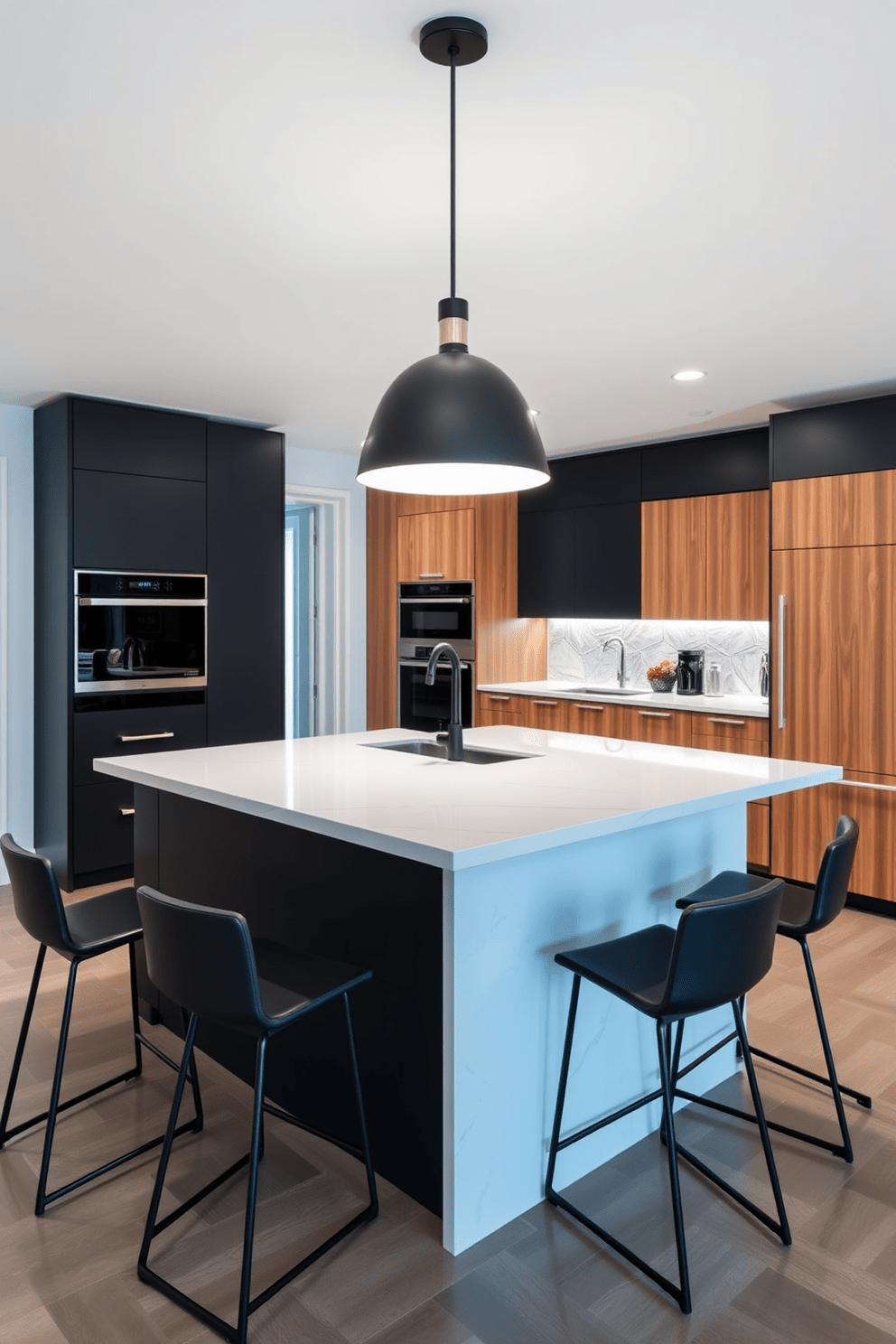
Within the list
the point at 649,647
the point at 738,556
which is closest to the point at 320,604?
the point at 649,647

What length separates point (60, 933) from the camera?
7.36ft

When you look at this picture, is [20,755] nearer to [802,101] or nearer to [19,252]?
[19,252]

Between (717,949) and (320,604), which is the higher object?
(320,604)

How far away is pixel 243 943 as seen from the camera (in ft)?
5.74

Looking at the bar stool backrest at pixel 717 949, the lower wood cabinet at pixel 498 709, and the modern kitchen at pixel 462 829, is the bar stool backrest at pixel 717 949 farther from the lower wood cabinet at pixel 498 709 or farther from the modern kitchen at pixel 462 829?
the lower wood cabinet at pixel 498 709

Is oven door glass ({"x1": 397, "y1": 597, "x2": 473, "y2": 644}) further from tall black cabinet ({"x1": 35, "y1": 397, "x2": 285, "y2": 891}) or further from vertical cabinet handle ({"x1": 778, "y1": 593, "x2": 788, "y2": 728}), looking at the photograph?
vertical cabinet handle ({"x1": 778, "y1": 593, "x2": 788, "y2": 728})

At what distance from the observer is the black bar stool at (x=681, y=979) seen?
73.8 inches

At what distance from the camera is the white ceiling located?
178 centimetres

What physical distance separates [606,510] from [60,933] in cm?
431

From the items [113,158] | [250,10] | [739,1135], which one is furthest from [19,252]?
[739,1135]

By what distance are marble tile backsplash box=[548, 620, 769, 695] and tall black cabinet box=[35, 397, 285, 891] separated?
6.88 feet

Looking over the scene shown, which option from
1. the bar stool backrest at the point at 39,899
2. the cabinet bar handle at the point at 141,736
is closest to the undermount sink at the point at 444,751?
the bar stool backrest at the point at 39,899

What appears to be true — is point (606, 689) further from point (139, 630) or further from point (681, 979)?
point (681, 979)

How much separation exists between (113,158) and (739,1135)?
9.66 ft
